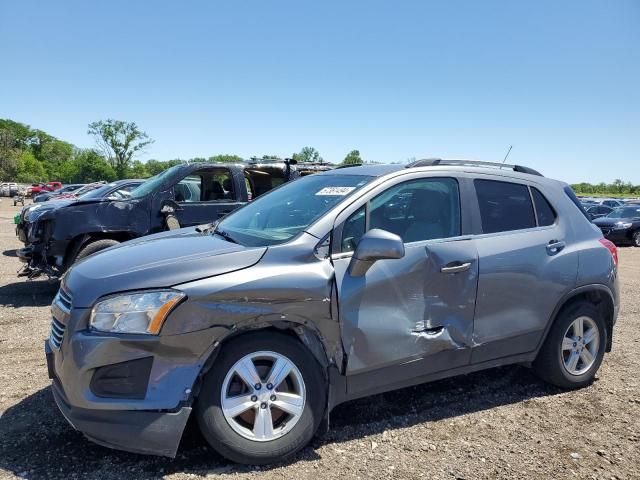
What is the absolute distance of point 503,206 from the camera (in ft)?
12.7

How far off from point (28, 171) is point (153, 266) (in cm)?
10635

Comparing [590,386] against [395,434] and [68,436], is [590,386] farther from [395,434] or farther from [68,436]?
[68,436]

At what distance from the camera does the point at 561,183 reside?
4.39 meters

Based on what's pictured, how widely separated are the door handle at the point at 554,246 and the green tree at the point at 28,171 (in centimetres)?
9806

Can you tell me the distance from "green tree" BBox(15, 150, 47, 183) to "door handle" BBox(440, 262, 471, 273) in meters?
98.0

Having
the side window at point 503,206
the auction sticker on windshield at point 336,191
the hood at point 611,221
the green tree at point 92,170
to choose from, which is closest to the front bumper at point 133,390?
the auction sticker on windshield at point 336,191

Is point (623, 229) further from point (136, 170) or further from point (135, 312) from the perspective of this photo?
point (136, 170)

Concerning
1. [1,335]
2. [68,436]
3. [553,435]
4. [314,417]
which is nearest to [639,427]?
[553,435]

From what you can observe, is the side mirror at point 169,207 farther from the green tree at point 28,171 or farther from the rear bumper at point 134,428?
the green tree at point 28,171

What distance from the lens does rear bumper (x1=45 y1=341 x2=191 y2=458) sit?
2592 millimetres

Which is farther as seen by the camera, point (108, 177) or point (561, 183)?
point (108, 177)

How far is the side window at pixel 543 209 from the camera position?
13.2 ft

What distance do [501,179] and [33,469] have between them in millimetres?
3726

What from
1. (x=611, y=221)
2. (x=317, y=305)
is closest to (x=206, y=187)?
(x=317, y=305)
